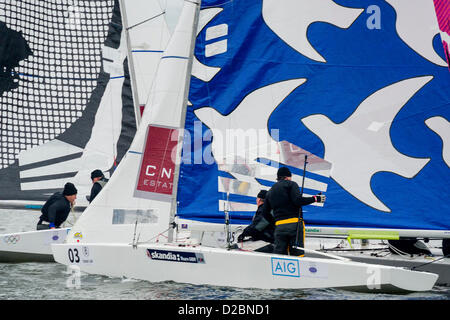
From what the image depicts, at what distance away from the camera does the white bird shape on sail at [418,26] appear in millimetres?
9820

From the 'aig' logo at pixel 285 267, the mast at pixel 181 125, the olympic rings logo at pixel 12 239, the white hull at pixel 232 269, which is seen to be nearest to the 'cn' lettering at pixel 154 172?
the mast at pixel 181 125

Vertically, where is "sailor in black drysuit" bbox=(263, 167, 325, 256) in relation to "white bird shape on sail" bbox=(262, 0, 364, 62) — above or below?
below

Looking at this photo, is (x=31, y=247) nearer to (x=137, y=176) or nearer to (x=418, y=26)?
(x=137, y=176)

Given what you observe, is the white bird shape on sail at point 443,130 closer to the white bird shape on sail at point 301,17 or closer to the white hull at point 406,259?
the white hull at point 406,259

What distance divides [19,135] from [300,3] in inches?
291

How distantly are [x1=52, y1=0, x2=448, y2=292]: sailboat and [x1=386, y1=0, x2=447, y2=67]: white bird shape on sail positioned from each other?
0.16m

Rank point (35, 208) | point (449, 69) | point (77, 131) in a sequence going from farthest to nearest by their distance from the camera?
1. point (77, 131)
2. point (35, 208)
3. point (449, 69)

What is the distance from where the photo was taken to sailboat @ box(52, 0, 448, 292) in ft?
32.7

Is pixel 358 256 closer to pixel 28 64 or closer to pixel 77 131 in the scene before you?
pixel 77 131

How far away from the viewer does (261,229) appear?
32.5 feet

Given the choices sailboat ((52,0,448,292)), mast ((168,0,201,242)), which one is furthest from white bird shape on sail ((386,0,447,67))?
mast ((168,0,201,242))

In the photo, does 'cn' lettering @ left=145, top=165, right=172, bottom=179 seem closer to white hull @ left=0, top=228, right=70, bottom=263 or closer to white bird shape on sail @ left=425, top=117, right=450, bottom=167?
white bird shape on sail @ left=425, top=117, right=450, bottom=167
